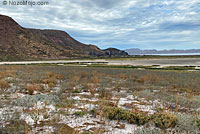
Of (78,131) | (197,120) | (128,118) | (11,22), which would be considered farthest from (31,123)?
(11,22)

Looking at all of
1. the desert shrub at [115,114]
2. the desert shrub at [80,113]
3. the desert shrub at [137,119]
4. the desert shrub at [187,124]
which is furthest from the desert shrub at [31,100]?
the desert shrub at [187,124]

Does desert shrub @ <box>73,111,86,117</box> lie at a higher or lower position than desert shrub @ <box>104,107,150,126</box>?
lower

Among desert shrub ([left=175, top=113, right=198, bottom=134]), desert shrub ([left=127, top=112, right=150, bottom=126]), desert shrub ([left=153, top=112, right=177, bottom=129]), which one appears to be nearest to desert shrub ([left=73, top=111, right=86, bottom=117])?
desert shrub ([left=127, top=112, right=150, bottom=126])

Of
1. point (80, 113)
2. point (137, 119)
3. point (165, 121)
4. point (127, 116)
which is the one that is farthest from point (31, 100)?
point (165, 121)

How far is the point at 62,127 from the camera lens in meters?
5.13

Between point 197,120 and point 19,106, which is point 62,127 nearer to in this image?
point 19,106

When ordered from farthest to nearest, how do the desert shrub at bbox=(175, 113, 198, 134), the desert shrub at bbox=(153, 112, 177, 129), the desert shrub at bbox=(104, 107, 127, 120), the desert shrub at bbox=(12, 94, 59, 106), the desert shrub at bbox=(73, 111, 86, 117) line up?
the desert shrub at bbox=(12, 94, 59, 106) < the desert shrub at bbox=(73, 111, 86, 117) < the desert shrub at bbox=(104, 107, 127, 120) < the desert shrub at bbox=(153, 112, 177, 129) < the desert shrub at bbox=(175, 113, 198, 134)

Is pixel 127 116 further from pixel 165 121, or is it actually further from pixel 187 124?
pixel 187 124

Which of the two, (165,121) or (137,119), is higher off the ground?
(165,121)

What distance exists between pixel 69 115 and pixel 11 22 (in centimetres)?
12732

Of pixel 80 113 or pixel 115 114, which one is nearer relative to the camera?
pixel 115 114

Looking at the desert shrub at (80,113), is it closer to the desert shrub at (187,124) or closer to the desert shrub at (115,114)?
the desert shrub at (115,114)

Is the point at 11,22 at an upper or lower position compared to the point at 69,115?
upper

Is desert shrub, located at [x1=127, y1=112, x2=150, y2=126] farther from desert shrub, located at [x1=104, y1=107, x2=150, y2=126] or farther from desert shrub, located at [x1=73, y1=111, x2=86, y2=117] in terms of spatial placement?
desert shrub, located at [x1=73, y1=111, x2=86, y2=117]
